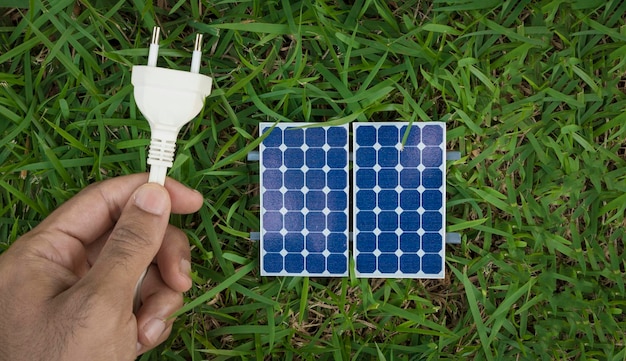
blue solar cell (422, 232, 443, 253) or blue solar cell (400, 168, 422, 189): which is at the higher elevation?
blue solar cell (400, 168, 422, 189)

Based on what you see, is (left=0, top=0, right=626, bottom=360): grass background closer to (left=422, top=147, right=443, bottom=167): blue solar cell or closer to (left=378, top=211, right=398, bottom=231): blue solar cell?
(left=422, top=147, right=443, bottom=167): blue solar cell

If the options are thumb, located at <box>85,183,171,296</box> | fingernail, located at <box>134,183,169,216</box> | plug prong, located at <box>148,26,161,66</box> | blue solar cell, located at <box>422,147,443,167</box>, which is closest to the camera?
thumb, located at <box>85,183,171,296</box>

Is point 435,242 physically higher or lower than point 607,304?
higher

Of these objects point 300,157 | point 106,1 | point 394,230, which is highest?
point 106,1

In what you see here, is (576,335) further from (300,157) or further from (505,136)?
(300,157)

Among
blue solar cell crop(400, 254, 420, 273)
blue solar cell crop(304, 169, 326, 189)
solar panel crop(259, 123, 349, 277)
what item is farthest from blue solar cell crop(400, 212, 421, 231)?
blue solar cell crop(304, 169, 326, 189)

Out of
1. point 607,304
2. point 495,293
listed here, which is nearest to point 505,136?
point 495,293

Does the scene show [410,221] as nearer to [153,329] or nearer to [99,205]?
[153,329]
